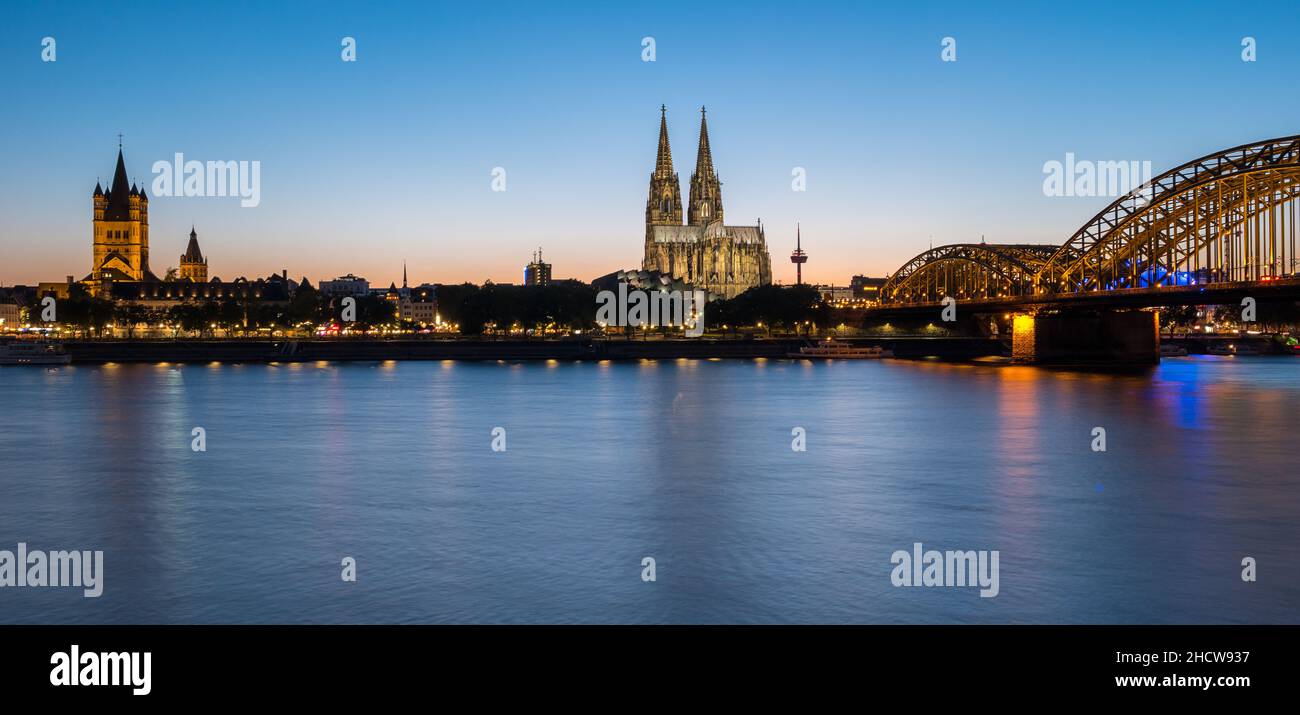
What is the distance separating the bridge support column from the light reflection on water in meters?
38.4

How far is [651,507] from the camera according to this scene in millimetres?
25375

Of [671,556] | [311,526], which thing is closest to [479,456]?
[311,526]

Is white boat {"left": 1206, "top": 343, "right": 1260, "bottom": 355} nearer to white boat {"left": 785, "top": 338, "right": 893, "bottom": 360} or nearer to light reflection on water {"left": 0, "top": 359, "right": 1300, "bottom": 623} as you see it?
white boat {"left": 785, "top": 338, "right": 893, "bottom": 360}

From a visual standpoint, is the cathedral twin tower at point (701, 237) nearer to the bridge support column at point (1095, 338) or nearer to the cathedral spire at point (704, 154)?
the cathedral spire at point (704, 154)

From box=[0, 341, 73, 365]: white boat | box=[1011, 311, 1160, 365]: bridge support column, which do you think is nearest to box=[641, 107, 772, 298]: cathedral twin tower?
box=[1011, 311, 1160, 365]: bridge support column

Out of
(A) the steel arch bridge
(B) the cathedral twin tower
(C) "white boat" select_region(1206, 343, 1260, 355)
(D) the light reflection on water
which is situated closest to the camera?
(D) the light reflection on water

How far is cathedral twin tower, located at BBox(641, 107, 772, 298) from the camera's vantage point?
17775 centimetres

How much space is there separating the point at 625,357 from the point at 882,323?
136 ft

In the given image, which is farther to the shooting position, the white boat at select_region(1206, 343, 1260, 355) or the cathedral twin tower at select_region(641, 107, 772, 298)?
the cathedral twin tower at select_region(641, 107, 772, 298)

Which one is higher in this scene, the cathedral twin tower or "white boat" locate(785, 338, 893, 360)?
the cathedral twin tower

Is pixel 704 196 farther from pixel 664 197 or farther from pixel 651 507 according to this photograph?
pixel 651 507

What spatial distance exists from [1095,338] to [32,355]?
3354 inches

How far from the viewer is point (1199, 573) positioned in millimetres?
18406

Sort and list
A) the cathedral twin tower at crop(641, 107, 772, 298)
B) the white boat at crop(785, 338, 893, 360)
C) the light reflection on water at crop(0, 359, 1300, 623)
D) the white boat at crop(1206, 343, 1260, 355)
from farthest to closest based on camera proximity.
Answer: the cathedral twin tower at crop(641, 107, 772, 298) < the white boat at crop(1206, 343, 1260, 355) < the white boat at crop(785, 338, 893, 360) < the light reflection on water at crop(0, 359, 1300, 623)
